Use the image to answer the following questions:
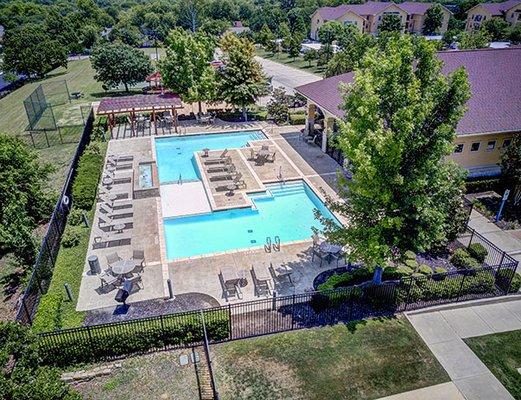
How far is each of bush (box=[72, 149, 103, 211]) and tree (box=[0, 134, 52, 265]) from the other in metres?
1.67

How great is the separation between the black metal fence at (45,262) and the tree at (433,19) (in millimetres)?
103630

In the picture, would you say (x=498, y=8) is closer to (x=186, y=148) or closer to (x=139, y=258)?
(x=186, y=148)

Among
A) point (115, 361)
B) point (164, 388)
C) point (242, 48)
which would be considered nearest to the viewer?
point (164, 388)

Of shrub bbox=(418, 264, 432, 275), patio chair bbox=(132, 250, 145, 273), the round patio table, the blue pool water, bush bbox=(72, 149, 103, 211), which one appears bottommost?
the blue pool water

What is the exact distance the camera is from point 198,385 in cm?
1325

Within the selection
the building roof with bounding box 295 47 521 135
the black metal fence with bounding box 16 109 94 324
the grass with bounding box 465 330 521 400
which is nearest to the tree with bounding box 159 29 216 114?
the building roof with bounding box 295 47 521 135

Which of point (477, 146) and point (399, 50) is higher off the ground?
point (399, 50)

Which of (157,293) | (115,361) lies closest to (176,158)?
(157,293)

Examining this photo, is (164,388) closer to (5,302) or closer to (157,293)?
(157,293)

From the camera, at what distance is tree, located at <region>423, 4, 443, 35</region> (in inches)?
3942

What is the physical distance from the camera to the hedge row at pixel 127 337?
13688mm

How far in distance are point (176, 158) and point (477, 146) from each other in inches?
893

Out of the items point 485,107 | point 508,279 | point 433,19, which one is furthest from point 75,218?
point 433,19

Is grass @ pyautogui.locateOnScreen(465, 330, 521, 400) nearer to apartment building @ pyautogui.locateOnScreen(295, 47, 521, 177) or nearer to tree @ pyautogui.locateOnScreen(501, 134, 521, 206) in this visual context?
tree @ pyautogui.locateOnScreen(501, 134, 521, 206)
